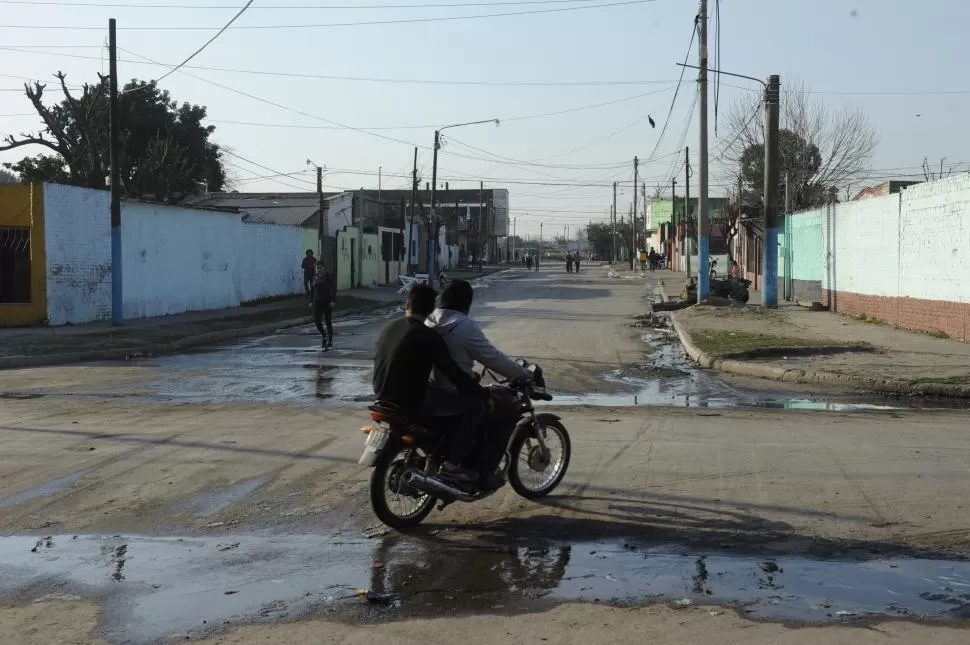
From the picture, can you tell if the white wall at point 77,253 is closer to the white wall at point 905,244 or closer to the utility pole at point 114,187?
the utility pole at point 114,187

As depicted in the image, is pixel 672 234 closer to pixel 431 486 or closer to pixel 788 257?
pixel 788 257

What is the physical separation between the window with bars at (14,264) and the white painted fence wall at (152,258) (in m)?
0.53

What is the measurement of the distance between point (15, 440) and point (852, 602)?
8.46m

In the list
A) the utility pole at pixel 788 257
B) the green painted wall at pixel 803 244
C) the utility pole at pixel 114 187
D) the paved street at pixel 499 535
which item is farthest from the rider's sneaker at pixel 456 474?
the utility pole at pixel 788 257

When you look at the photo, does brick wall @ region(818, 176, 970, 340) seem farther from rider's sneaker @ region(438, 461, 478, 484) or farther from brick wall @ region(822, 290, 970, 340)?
rider's sneaker @ region(438, 461, 478, 484)

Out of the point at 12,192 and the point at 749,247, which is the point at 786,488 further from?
Answer: the point at 749,247

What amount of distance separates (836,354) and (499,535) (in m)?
13.0

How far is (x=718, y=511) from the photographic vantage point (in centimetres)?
706

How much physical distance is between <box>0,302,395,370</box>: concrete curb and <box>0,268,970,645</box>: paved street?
20.4 ft

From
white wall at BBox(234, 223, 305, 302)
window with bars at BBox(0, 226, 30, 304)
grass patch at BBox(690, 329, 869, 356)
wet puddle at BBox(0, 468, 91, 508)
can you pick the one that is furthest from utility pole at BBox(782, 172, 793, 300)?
wet puddle at BBox(0, 468, 91, 508)

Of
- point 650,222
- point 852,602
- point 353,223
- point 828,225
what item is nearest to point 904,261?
point 828,225

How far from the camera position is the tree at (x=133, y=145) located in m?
45.9

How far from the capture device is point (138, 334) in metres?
23.1

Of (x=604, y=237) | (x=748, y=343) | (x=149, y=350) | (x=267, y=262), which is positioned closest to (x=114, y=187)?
(x=149, y=350)
